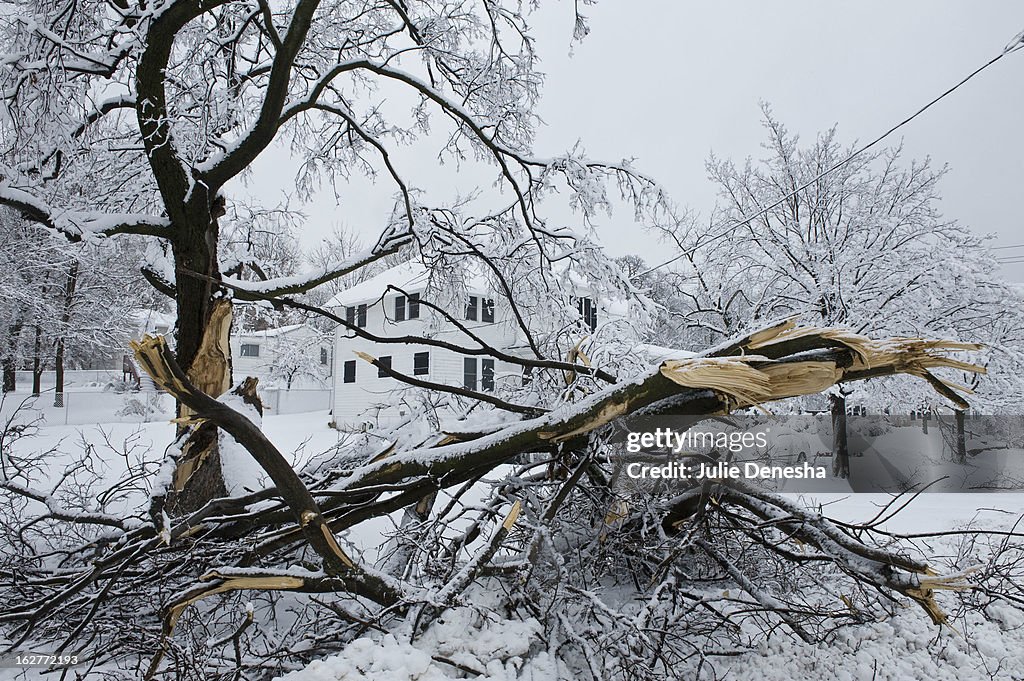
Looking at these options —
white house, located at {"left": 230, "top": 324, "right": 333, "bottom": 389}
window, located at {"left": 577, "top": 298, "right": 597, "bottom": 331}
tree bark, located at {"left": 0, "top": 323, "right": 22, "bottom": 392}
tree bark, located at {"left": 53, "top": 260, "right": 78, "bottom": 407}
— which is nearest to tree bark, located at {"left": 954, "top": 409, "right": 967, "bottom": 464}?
window, located at {"left": 577, "top": 298, "right": 597, "bottom": 331}

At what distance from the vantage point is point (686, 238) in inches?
605

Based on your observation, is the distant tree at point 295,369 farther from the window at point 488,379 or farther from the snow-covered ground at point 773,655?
the snow-covered ground at point 773,655

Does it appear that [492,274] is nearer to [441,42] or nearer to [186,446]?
[441,42]

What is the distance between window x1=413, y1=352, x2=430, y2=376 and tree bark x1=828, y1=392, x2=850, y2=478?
39.6ft

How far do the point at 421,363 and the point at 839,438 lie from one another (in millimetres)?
12813

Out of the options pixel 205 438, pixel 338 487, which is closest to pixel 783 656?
pixel 338 487

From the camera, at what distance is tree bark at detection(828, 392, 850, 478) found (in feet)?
44.6

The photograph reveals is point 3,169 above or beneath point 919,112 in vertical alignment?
beneath

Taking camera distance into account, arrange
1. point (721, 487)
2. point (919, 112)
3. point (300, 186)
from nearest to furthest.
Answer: point (721, 487), point (919, 112), point (300, 186)

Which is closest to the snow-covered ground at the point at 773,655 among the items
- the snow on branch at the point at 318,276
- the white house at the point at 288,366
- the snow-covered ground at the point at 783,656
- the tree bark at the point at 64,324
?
the snow-covered ground at the point at 783,656

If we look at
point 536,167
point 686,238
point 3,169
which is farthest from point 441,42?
point 686,238

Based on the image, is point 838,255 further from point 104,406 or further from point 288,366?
point 104,406

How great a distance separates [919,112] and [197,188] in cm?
698

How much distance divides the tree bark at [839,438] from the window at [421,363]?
1206 cm
